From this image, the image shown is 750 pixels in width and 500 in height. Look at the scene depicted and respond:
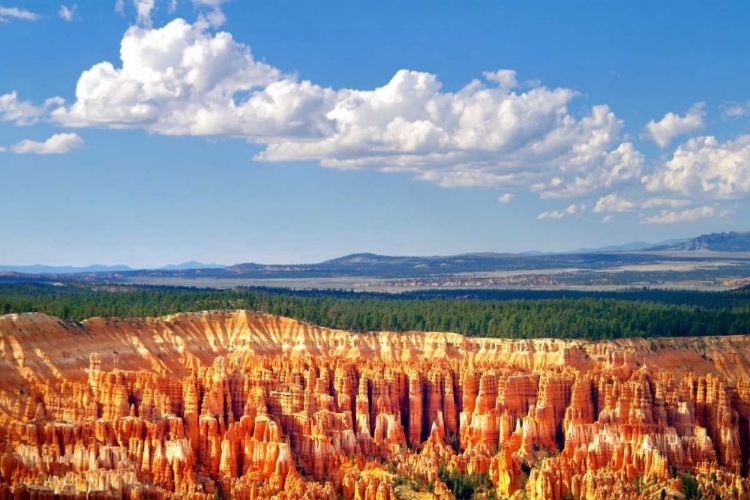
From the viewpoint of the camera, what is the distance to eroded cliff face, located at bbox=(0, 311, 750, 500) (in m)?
87.7

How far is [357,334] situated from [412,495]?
40.5 meters

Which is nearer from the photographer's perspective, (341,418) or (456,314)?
(341,418)

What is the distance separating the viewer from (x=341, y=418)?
103 metres

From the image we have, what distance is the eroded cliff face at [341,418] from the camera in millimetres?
87694

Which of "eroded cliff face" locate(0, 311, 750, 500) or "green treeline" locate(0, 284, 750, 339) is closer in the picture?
"eroded cliff face" locate(0, 311, 750, 500)

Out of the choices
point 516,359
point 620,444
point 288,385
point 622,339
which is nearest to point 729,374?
point 622,339

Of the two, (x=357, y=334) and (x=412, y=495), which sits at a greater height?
(x=357, y=334)

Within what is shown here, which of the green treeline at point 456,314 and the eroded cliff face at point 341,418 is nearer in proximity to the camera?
the eroded cliff face at point 341,418

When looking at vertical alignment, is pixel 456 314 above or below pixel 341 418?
above

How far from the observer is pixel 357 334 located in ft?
428

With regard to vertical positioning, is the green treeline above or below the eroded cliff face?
above

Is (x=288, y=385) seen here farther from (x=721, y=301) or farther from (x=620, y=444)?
(x=721, y=301)

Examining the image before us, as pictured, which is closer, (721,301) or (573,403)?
(573,403)

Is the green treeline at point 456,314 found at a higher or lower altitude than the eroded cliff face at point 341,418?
higher
